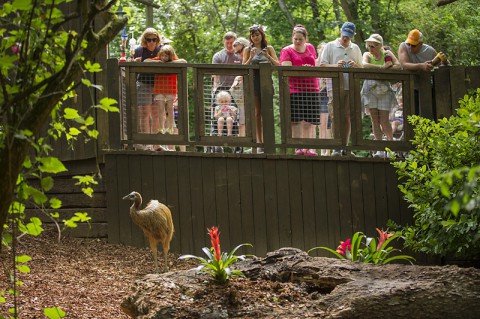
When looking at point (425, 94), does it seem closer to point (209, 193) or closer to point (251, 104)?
point (251, 104)

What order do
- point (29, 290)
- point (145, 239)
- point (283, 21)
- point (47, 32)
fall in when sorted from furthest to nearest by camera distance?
point (283, 21) → point (145, 239) → point (29, 290) → point (47, 32)

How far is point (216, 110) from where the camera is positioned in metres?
11.5

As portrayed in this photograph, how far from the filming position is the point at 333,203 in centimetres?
1153

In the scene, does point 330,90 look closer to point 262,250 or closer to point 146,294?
point 262,250

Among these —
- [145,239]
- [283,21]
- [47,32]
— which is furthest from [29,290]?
[283,21]

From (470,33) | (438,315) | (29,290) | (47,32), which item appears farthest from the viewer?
(470,33)

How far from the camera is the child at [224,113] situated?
37.5 feet

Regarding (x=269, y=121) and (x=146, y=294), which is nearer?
(x=146, y=294)

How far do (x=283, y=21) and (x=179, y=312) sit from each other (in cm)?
1482

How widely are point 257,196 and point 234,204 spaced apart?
0.27 metres

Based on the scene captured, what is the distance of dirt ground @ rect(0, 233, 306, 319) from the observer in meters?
6.86

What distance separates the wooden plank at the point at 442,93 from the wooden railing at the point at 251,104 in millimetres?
15

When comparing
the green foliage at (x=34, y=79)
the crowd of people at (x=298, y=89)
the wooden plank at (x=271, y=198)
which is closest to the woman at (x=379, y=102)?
the crowd of people at (x=298, y=89)

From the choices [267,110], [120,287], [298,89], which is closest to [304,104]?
[298,89]
